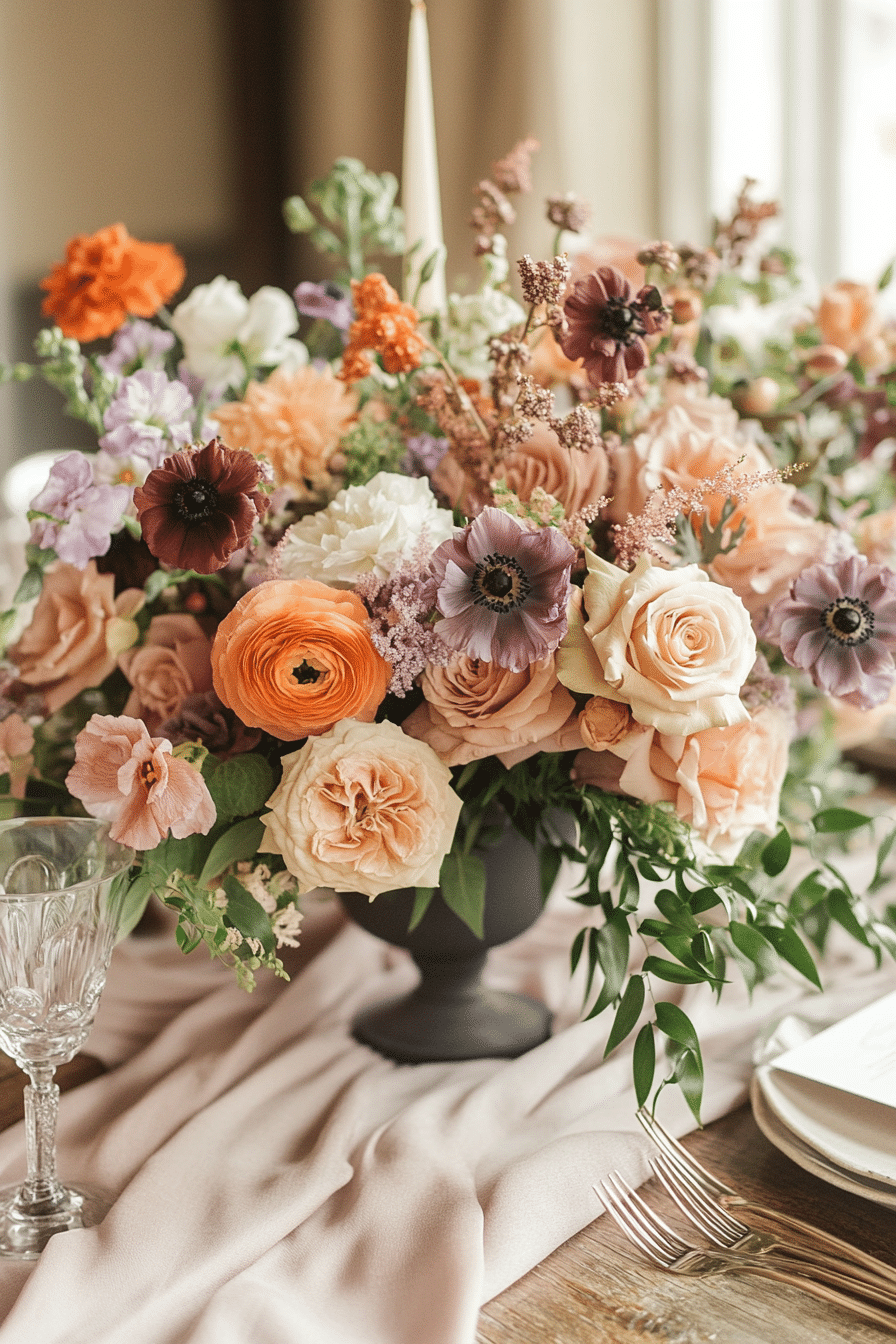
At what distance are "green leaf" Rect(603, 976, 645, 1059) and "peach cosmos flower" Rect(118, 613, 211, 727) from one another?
1.04ft

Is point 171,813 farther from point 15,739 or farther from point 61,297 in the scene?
point 61,297

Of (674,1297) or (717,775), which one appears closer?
(674,1297)

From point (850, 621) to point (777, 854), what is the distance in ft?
0.50

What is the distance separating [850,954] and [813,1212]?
1.19 feet

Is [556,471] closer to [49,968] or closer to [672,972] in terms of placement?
[672,972]

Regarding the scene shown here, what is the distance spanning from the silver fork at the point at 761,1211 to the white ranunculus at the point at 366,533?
345 millimetres

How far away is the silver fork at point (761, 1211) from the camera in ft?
1.94

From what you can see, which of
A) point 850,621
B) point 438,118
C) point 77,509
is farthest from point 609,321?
point 438,118

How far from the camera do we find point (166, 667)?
76cm

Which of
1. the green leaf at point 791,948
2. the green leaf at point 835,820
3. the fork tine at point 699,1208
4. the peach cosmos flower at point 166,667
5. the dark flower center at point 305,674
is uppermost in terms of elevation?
the dark flower center at point 305,674

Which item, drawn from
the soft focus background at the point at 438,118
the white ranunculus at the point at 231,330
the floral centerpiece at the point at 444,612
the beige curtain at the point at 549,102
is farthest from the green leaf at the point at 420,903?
the soft focus background at the point at 438,118

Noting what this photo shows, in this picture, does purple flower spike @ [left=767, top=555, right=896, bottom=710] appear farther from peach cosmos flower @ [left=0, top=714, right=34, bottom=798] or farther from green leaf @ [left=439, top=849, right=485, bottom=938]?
peach cosmos flower @ [left=0, top=714, right=34, bottom=798]

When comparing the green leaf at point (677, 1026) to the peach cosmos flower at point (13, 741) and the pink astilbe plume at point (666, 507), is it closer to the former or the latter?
the pink astilbe plume at point (666, 507)

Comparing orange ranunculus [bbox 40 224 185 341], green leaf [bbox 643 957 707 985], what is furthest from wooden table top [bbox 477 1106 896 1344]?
orange ranunculus [bbox 40 224 185 341]
